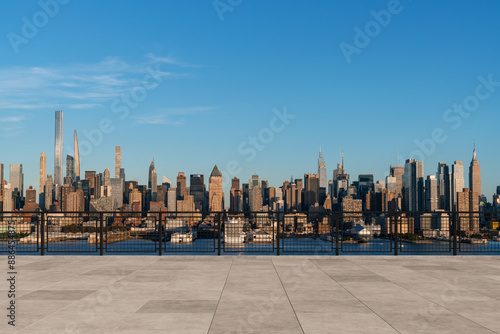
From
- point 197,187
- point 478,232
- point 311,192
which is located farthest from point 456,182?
point 478,232

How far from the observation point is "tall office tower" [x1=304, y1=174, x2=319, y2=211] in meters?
154

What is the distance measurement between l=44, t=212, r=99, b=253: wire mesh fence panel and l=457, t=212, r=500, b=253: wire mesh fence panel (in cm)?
1392

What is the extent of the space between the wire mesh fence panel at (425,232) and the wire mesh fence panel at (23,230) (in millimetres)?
13802

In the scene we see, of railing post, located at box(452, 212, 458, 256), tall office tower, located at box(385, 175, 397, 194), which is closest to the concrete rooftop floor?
railing post, located at box(452, 212, 458, 256)

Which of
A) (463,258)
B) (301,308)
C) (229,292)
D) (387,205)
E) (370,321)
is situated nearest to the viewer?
(370,321)

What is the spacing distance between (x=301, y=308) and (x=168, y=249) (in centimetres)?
1160

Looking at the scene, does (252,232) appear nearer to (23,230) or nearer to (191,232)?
(191,232)

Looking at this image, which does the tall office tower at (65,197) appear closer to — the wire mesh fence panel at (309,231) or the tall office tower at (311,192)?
the tall office tower at (311,192)

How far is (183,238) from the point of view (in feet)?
63.0

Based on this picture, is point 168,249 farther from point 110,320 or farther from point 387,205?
point 387,205

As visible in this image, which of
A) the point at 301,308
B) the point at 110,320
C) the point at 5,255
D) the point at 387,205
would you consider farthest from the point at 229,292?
the point at 387,205

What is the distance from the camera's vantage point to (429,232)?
62.5 ft

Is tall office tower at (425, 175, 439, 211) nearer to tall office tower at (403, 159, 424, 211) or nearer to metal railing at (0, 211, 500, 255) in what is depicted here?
tall office tower at (403, 159, 424, 211)

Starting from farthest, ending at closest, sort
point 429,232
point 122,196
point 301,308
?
point 122,196 < point 429,232 < point 301,308
